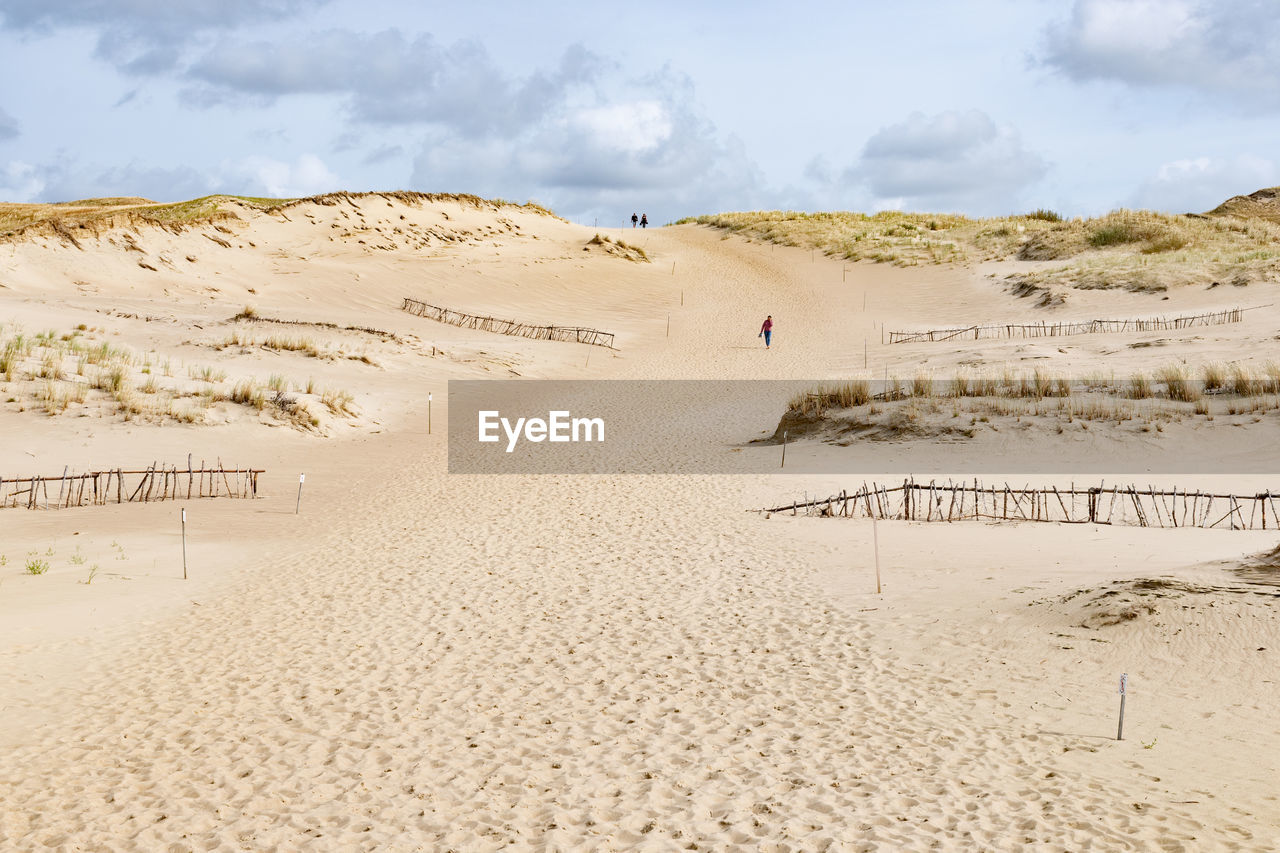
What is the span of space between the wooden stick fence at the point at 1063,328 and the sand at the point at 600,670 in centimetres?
1633

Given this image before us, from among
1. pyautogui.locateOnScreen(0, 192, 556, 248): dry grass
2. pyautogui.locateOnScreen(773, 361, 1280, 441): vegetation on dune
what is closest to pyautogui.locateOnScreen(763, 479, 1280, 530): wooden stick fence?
pyautogui.locateOnScreen(773, 361, 1280, 441): vegetation on dune

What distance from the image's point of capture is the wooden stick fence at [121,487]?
53.4ft

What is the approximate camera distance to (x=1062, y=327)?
1454 inches

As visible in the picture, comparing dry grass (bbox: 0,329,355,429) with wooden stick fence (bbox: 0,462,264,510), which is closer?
wooden stick fence (bbox: 0,462,264,510)

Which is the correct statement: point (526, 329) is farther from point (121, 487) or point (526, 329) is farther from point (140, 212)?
point (121, 487)

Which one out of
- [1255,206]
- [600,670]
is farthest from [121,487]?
[1255,206]

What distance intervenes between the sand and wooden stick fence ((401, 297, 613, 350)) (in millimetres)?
20972

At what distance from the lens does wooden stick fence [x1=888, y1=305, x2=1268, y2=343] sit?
33.3 metres

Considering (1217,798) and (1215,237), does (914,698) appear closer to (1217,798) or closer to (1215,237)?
(1217,798)

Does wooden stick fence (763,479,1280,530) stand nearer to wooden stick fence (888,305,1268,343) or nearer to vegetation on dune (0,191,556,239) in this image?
wooden stick fence (888,305,1268,343)

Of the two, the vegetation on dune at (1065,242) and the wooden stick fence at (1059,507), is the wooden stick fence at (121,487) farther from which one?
the vegetation on dune at (1065,242)

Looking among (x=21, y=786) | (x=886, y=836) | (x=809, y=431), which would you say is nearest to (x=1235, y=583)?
(x=886, y=836)

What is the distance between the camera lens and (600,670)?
31.7 ft

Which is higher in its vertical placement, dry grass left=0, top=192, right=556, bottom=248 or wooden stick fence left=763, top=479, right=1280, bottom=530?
dry grass left=0, top=192, right=556, bottom=248
